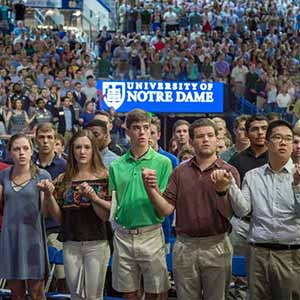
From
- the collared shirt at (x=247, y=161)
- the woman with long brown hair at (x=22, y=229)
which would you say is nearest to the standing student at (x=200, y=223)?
the collared shirt at (x=247, y=161)

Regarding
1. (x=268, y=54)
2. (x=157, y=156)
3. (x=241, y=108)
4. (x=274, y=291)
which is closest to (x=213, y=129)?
(x=157, y=156)

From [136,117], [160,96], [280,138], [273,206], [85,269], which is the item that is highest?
[160,96]

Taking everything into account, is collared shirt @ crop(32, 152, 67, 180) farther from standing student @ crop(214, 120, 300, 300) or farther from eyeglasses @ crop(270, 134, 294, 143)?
eyeglasses @ crop(270, 134, 294, 143)

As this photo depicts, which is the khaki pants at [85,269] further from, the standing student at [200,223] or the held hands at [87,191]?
the standing student at [200,223]

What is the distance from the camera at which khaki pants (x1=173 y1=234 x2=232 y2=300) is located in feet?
15.5

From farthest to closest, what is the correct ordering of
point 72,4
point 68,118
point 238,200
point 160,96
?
point 72,4 < point 160,96 < point 68,118 < point 238,200

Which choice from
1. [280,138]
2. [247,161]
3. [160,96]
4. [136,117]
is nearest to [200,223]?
[280,138]

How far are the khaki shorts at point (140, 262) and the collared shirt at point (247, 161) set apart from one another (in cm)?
100

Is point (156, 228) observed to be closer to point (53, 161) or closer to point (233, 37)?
point (53, 161)

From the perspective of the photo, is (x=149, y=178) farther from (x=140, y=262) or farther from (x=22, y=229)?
(x=22, y=229)

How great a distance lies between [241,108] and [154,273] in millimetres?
12155

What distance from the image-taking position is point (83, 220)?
5.15 meters

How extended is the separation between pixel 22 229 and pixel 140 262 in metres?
1.00

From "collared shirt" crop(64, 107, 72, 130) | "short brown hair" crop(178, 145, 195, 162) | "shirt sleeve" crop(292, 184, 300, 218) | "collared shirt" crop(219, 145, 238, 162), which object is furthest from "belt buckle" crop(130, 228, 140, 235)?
"collared shirt" crop(64, 107, 72, 130)
